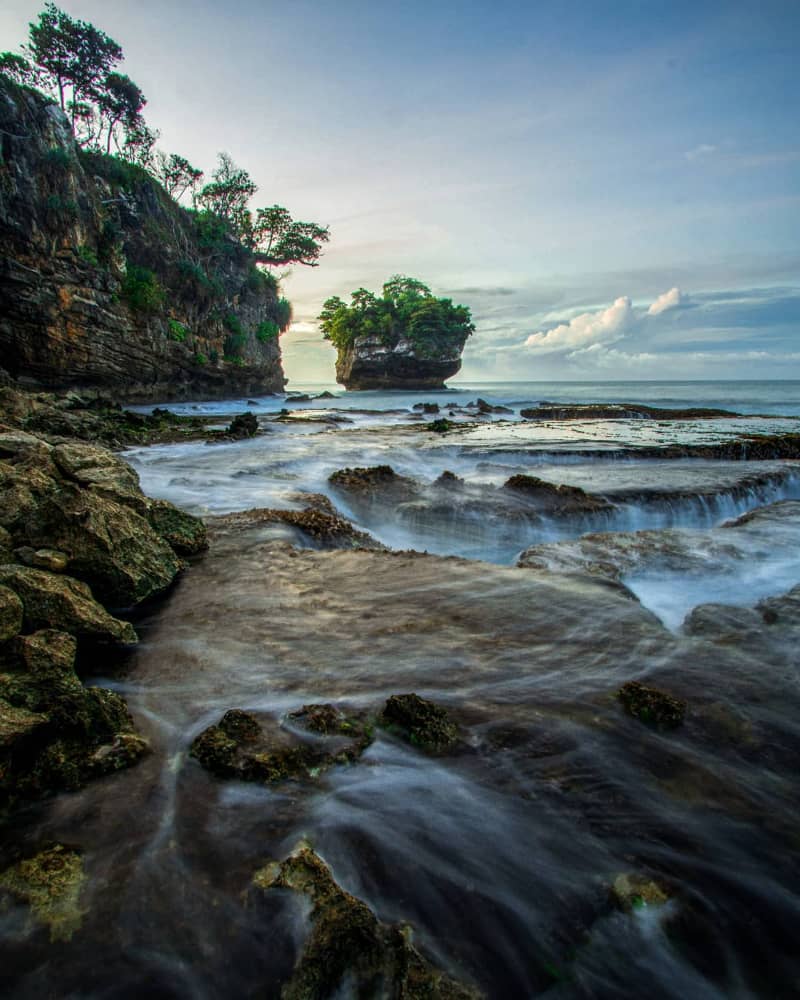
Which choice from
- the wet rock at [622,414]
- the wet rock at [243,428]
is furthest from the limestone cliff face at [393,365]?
the wet rock at [243,428]

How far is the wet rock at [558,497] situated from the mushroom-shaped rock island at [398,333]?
55869 mm

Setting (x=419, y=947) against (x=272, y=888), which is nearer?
(x=419, y=947)

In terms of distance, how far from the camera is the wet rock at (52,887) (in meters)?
1.53

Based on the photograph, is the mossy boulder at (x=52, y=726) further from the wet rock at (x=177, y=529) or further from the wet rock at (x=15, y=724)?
the wet rock at (x=177, y=529)

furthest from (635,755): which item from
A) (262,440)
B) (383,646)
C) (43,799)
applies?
(262,440)

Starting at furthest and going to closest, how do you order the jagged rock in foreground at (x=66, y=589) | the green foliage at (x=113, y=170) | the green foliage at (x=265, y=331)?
the green foliage at (x=265, y=331), the green foliage at (x=113, y=170), the jagged rock in foreground at (x=66, y=589)

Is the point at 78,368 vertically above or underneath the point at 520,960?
above

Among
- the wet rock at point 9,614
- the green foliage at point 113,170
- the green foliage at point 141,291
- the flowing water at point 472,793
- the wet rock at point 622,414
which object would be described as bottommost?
the flowing water at point 472,793

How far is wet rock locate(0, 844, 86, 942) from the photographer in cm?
153

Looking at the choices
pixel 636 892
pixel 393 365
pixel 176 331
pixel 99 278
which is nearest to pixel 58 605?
pixel 636 892

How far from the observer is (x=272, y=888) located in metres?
1.66

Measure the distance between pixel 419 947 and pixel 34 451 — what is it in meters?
4.50

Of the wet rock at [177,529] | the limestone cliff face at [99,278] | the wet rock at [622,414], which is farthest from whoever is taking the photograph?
the wet rock at [622,414]

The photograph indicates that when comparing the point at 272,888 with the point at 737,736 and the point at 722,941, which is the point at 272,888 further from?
the point at 737,736
